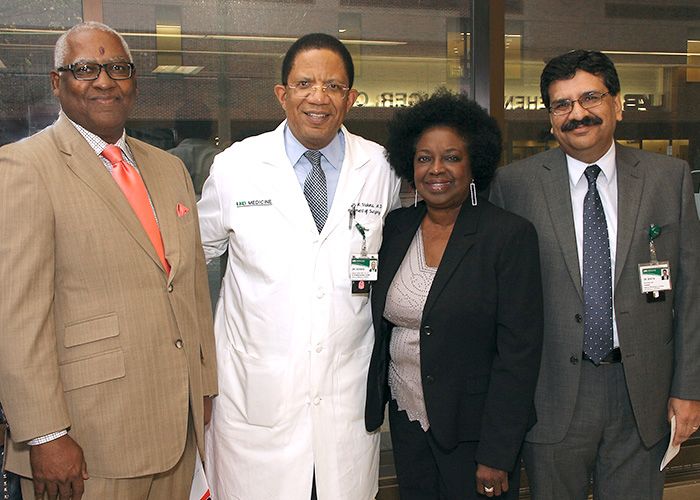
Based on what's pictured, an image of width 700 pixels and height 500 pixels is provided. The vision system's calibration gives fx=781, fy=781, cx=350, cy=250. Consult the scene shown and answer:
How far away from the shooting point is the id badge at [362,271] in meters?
2.58

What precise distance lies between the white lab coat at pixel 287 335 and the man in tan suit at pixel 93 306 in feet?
0.89

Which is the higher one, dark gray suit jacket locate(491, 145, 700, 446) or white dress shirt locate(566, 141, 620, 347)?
white dress shirt locate(566, 141, 620, 347)

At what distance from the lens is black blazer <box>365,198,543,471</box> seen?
2441 mm

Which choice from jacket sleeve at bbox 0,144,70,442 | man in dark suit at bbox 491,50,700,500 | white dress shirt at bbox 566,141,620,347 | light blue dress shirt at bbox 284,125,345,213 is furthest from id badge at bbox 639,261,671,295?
jacket sleeve at bbox 0,144,70,442

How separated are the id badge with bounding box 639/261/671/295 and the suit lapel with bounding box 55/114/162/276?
151cm

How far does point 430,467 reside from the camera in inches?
102

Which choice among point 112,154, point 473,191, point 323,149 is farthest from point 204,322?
point 473,191

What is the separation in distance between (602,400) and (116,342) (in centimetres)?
152

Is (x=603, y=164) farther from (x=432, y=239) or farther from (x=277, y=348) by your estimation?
(x=277, y=348)

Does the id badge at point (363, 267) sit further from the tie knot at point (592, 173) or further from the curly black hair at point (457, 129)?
the tie knot at point (592, 173)

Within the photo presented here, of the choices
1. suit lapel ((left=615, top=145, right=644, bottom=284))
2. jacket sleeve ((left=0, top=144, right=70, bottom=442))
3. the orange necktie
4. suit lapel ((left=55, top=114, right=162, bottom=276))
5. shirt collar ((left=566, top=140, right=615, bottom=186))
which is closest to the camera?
jacket sleeve ((left=0, top=144, right=70, bottom=442))

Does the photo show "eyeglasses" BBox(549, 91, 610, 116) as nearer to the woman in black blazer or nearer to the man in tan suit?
the woman in black blazer

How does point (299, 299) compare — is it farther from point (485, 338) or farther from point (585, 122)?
point (585, 122)

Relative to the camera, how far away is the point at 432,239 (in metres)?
2.62
